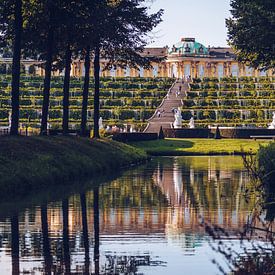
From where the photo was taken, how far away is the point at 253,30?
58625 millimetres

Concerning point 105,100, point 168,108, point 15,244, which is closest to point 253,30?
point 15,244

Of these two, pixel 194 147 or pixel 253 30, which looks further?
pixel 194 147

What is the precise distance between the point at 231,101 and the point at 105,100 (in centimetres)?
1648

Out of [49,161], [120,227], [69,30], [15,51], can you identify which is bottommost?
[120,227]

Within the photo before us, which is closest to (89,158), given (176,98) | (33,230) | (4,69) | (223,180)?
(223,180)

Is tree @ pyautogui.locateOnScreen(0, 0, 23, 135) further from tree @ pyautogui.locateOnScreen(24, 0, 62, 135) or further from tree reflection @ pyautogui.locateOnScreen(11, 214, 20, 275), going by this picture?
tree reflection @ pyautogui.locateOnScreen(11, 214, 20, 275)

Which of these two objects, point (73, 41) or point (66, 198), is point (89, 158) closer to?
point (73, 41)

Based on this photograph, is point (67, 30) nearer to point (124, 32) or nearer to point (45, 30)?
point (45, 30)

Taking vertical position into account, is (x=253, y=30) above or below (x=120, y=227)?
above

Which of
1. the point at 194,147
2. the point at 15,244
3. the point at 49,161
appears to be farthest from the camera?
the point at 194,147

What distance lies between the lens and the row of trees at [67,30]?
43125 mm

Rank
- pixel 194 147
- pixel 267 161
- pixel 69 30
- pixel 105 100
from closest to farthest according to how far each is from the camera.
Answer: pixel 267 161, pixel 69 30, pixel 194 147, pixel 105 100

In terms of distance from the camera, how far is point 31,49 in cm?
5375

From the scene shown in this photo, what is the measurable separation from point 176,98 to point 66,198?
11581 cm
